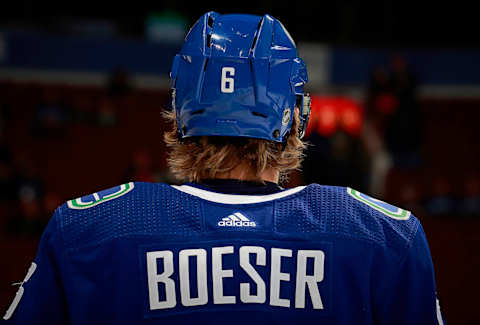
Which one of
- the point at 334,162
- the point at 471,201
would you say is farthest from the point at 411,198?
the point at 334,162

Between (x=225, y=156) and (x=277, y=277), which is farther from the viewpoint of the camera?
(x=225, y=156)

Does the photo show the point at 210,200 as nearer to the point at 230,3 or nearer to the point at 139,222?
the point at 139,222

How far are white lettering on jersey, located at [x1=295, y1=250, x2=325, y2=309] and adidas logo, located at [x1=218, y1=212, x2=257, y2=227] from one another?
0.14 m

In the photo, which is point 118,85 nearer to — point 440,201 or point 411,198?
point 411,198

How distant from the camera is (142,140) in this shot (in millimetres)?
11422

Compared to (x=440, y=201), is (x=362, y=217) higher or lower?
higher

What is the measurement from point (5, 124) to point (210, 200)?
10.6 metres

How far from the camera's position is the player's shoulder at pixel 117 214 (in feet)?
4.11

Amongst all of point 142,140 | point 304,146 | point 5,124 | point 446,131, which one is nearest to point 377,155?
point 446,131

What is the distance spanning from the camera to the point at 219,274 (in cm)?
123

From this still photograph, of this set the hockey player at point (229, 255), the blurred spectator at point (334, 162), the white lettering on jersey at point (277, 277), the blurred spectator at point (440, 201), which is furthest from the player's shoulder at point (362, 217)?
the blurred spectator at point (440, 201)

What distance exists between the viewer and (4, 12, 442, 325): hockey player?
1227 mm

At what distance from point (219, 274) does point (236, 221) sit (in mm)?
130

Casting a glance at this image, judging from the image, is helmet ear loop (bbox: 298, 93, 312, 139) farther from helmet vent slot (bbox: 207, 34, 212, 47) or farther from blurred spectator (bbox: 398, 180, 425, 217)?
blurred spectator (bbox: 398, 180, 425, 217)
